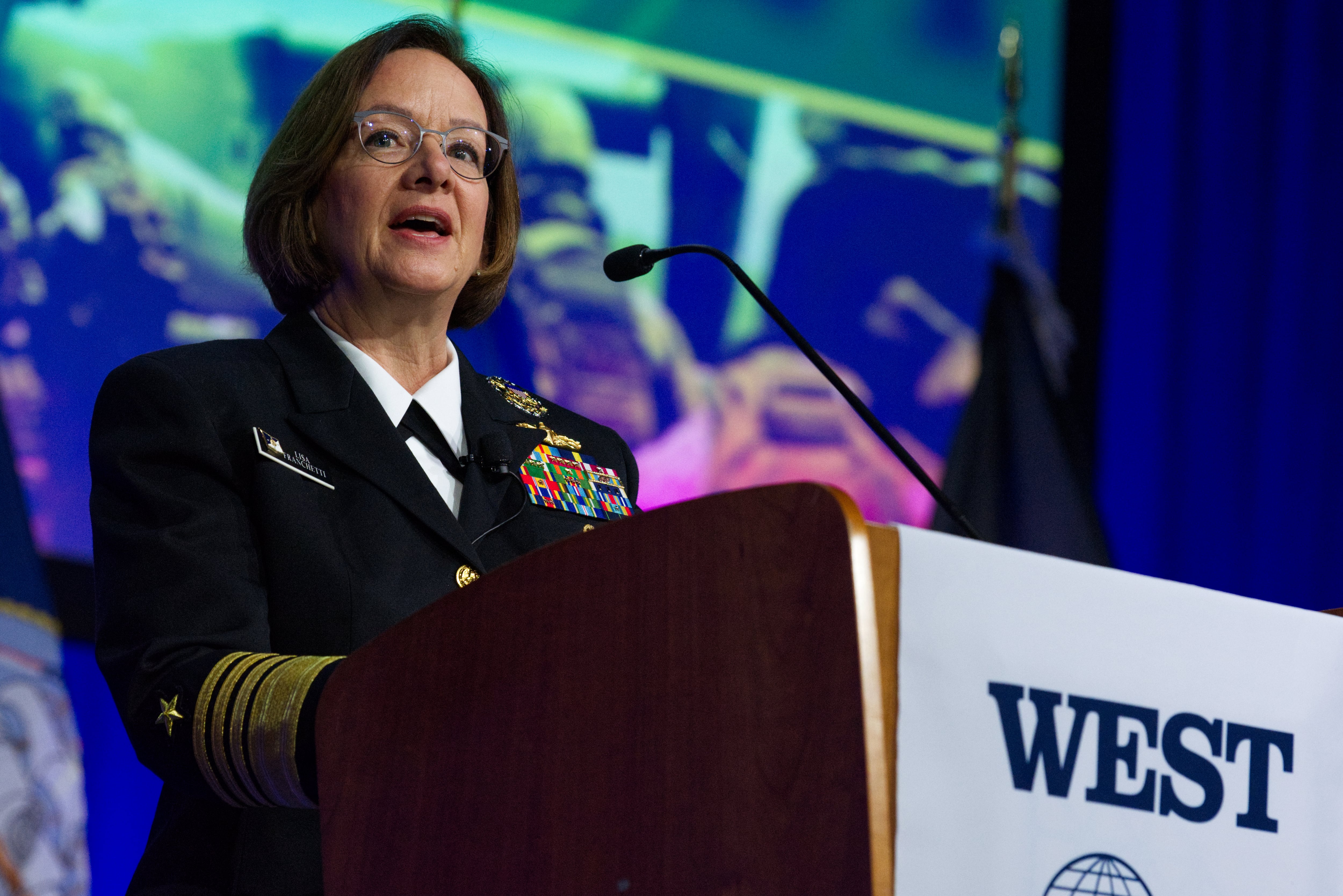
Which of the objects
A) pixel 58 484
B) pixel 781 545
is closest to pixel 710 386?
pixel 58 484

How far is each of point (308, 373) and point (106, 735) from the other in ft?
4.60

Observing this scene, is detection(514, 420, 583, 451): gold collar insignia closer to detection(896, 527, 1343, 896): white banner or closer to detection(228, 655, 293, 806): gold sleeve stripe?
detection(228, 655, 293, 806): gold sleeve stripe

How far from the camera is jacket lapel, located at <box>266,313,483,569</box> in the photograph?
139 cm

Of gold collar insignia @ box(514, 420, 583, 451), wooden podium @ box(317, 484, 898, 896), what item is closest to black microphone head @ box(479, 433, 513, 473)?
gold collar insignia @ box(514, 420, 583, 451)

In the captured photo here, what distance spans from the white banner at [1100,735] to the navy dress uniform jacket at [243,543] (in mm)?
450

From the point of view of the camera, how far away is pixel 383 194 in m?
1.60

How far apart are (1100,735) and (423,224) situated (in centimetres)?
104

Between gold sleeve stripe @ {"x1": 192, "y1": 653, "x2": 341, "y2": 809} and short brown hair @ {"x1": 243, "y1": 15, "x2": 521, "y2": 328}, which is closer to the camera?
gold sleeve stripe @ {"x1": 192, "y1": 653, "x2": 341, "y2": 809}

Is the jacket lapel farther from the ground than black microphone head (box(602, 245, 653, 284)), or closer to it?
closer to it

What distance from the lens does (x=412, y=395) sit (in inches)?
62.7

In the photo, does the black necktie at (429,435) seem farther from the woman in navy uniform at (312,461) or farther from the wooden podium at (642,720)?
the wooden podium at (642,720)

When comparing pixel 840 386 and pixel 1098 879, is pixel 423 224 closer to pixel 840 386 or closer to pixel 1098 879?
pixel 840 386

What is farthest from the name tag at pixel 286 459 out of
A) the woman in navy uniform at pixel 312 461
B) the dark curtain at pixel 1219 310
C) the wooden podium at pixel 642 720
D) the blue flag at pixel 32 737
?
the dark curtain at pixel 1219 310

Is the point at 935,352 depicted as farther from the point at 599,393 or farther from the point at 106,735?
the point at 106,735
